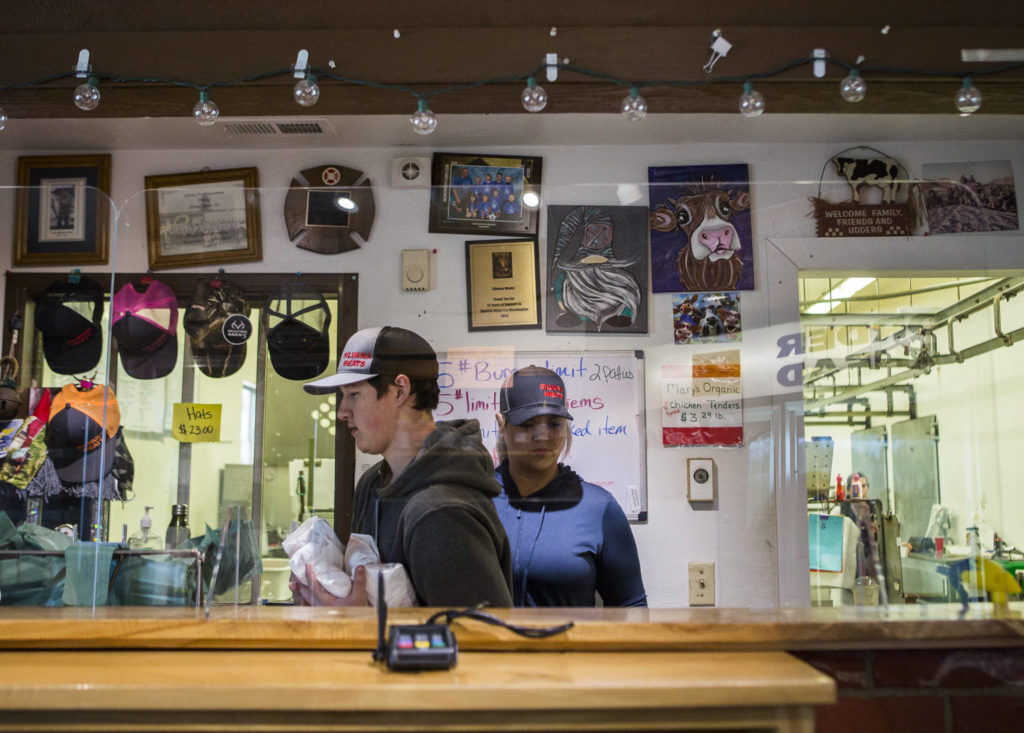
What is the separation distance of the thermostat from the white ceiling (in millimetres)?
628

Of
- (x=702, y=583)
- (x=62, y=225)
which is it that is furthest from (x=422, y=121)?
(x=702, y=583)

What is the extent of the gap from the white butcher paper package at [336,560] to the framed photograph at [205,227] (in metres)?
0.62

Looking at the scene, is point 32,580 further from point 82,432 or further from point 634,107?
point 634,107

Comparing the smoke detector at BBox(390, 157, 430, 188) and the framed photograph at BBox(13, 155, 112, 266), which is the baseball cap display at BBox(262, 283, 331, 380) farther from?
the smoke detector at BBox(390, 157, 430, 188)

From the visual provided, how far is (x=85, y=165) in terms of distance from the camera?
2623 mm

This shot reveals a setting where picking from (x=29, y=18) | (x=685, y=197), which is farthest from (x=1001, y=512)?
(x=29, y=18)

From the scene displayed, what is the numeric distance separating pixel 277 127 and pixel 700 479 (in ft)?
5.34

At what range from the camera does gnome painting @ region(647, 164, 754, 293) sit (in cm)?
168

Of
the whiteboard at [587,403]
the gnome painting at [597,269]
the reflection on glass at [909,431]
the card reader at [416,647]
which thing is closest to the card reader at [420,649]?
the card reader at [416,647]

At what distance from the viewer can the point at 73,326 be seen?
5.96ft

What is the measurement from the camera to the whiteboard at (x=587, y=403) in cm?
160

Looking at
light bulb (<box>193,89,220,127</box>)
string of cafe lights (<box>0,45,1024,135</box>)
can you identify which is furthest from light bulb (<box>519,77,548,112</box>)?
light bulb (<box>193,89,220,127</box>)

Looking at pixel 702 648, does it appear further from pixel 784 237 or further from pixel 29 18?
pixel 29 18

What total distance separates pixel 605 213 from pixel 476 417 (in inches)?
20.2
